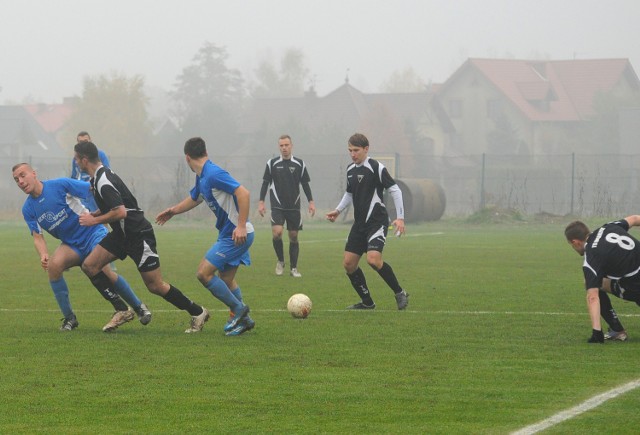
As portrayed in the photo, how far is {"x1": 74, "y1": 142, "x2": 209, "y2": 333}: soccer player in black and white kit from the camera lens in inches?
421

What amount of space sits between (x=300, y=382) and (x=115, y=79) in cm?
8748

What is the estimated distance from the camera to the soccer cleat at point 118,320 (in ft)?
37.0

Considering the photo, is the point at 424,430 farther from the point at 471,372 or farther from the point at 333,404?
the point at 471,372

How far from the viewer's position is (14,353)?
9.91 m

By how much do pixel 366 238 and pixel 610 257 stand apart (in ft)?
12.9

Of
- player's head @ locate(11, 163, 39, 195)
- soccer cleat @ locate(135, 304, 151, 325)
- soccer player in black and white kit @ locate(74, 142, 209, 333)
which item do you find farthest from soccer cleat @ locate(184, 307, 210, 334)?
player's head @ locate(11, 163, 39, 195)

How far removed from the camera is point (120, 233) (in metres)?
11.0

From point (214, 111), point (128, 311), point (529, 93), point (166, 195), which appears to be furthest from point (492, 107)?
point (128, 311)

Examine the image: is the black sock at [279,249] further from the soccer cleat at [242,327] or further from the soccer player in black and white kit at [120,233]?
the soccer cleat at [242,327]

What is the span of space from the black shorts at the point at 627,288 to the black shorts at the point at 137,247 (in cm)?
432

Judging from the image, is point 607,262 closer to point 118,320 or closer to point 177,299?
point 177,299

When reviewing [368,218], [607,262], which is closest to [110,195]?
[368,218]

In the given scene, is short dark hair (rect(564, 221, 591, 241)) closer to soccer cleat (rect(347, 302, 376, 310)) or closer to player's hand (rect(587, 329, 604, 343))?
player's hand (rect(587, 329, 604, 343))

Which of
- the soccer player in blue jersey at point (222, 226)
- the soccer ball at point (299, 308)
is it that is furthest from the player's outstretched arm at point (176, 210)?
the soccer ball at point (299, 308)
